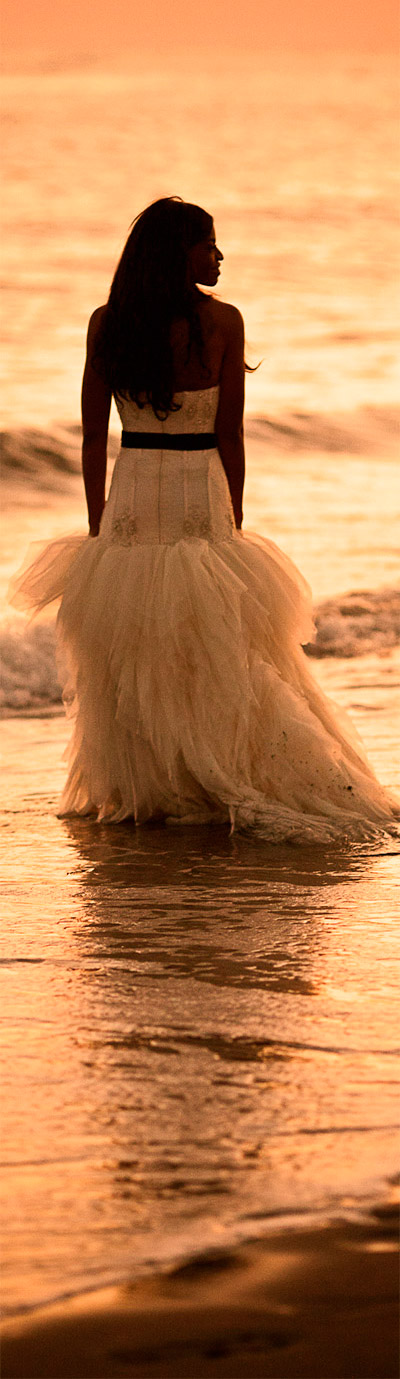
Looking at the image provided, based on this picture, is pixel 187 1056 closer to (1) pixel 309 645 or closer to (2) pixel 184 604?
(2) pixel 184 604

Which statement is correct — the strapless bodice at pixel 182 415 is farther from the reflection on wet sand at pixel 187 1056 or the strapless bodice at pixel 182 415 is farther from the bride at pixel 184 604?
the reflection on wet sand at pixel 187 1056

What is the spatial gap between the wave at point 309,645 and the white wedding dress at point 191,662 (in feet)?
7.13

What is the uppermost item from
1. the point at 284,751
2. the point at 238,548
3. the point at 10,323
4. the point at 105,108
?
the point at 105,108

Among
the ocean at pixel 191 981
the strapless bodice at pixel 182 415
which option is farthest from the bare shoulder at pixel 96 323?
the ocean at pixel 191 981

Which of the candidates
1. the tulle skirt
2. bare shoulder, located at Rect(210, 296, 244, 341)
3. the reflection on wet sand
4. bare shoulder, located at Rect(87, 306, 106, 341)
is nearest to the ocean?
the reflection on wet sand

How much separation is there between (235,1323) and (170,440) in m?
3.29

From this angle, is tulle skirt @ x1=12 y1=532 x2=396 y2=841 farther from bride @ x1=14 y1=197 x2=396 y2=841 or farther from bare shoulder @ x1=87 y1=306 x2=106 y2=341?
bare shoulder @ x1=87 y1=306 x2=106 y2=341

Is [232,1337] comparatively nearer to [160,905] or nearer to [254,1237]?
[254,1237]

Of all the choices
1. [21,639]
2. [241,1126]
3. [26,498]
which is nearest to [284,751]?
[241,1126]

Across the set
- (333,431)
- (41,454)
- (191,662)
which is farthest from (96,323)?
(333,431)

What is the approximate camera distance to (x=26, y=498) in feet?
42.4

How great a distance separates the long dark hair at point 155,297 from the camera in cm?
477

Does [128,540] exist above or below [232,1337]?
above

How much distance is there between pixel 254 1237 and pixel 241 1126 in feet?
1.22
